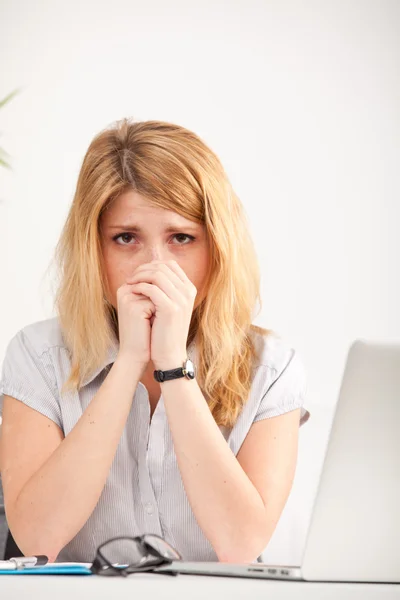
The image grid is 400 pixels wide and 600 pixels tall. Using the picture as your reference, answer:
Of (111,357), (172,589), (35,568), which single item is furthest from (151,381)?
(172,589)

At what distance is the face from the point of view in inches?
56.3

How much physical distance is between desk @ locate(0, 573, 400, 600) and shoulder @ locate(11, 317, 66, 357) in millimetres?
822

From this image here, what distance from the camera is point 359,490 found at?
30.7 inches

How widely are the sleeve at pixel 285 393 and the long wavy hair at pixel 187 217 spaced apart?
1.6 inches

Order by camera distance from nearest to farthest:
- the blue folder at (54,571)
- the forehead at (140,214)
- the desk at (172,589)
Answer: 1. the desk at (172,589)
2. the blue folder at (54,571)
3. the forehead at (140,214)

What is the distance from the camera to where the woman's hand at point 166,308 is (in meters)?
1.35

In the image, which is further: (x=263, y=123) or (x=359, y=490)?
(x=263, y=123)

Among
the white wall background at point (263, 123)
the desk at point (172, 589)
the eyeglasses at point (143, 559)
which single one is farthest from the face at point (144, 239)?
the white wall background at point (263, 123)

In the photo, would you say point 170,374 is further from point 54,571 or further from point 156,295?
point 54,571

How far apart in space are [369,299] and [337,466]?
214cm

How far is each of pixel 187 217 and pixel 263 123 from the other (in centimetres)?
152

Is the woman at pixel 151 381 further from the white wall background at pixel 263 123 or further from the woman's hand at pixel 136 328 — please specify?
the white wall background at pixel 263 123

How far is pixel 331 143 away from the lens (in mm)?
2885

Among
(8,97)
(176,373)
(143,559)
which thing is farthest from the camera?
(8,97)
